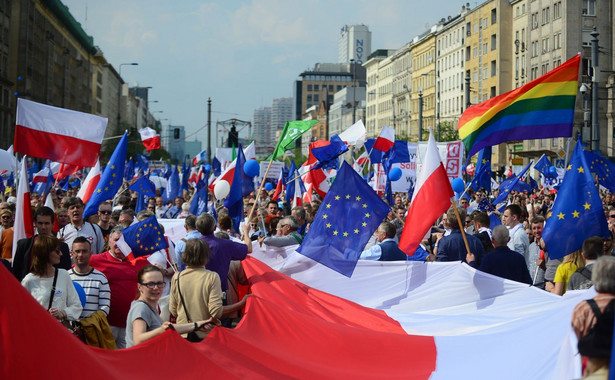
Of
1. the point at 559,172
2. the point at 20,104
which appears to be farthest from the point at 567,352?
the point at 559,172

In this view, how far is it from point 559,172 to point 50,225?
2630 cm

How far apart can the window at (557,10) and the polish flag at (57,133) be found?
66.3 meters

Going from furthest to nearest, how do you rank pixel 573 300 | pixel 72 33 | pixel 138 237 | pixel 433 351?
1. pixel 72 33
2. pixel 138 237
3. pixel 433 351
4. pixel 573 300

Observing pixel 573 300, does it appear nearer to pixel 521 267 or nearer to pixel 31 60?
pixel 521 267

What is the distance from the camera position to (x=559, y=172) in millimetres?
33125

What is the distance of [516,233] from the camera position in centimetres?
1207

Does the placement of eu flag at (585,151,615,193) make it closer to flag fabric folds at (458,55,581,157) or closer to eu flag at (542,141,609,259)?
flag fabric folds at (458,55,581,157)

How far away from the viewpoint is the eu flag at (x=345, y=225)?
1071cm

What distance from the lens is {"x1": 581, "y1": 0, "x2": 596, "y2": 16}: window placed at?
72.6 m

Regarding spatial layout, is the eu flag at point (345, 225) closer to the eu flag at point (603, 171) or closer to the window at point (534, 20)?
the eu flag at point (603, 171)

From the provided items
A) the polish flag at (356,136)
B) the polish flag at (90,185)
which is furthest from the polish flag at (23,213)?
the polish flag at (356,136)

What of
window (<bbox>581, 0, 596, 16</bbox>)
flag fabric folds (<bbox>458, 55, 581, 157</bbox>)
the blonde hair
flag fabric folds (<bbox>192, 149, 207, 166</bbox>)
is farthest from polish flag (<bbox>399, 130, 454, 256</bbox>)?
window (<bbox>581, 0, 596, 16</bbox>)

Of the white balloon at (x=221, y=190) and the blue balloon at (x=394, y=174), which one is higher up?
the blue balloon at (x=394, y=174)

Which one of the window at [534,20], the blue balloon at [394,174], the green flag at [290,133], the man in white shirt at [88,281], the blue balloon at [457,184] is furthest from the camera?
the window at [534,20]
